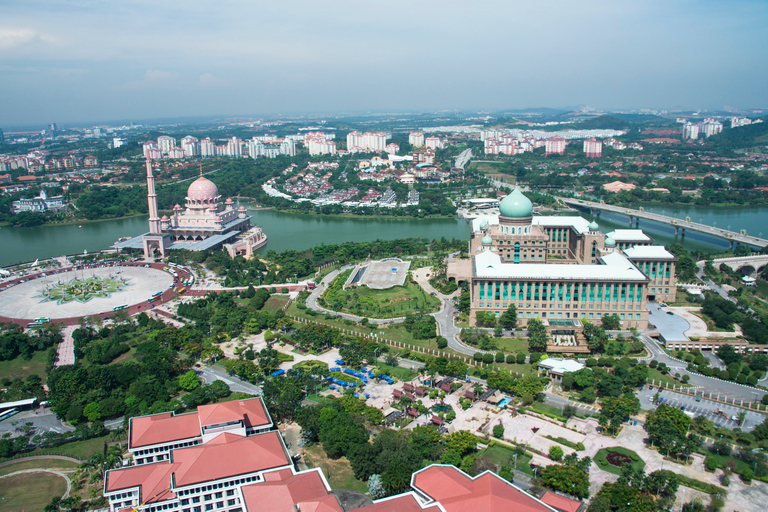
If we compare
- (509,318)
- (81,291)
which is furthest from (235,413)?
(81,291)

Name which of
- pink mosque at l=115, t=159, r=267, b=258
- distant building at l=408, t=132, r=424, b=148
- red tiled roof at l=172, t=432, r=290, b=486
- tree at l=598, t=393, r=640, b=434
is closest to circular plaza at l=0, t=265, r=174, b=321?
pink mosque at l=115, t=159, r=267, b=258

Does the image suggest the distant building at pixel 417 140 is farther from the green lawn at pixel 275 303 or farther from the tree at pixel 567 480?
the tree at pixel 567 480

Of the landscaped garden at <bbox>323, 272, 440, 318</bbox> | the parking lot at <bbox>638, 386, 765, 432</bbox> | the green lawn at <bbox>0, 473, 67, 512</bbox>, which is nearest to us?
the green lawn at <bbox>0, 473, 67, 512</bbox>

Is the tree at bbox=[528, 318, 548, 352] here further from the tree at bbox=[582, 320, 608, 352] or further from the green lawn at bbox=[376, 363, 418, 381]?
the green lawn at bbox=[376, 363, 418, 381]

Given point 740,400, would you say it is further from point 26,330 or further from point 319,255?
point 26,330

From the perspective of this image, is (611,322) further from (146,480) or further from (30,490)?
(30,490)

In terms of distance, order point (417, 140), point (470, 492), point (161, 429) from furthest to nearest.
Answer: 1. point (417, 140)
2. point (161, 429)
3. point (470, 492)

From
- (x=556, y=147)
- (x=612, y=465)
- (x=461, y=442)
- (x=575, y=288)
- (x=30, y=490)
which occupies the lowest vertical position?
(x=30, y=490)

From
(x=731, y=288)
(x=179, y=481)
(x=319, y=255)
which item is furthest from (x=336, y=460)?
(x=731, y=288)
